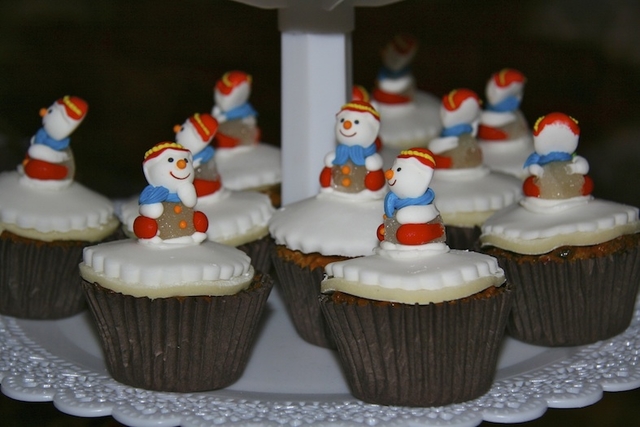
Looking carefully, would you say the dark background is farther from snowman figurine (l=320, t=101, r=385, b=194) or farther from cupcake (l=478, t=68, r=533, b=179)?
snowman figurine (l=320, t=101, r=385, b=194)

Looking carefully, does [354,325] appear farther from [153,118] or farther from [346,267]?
[153,118]

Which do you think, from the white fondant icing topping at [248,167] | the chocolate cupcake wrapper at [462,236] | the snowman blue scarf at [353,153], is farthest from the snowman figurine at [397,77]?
the snowman blue scarf at [353,153]

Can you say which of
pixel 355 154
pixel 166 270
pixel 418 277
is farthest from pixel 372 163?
pixel 166 270

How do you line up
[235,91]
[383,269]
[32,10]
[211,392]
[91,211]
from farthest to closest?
[32,10] < [235,91] < [91,211] < [211,392] < [383,269]

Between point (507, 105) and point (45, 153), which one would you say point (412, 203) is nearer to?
point (45, 153)

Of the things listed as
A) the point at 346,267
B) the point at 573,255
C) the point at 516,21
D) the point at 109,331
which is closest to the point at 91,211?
the point at 109,331

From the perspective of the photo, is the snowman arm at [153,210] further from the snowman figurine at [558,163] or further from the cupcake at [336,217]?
the snowman figurine at [558,163]
